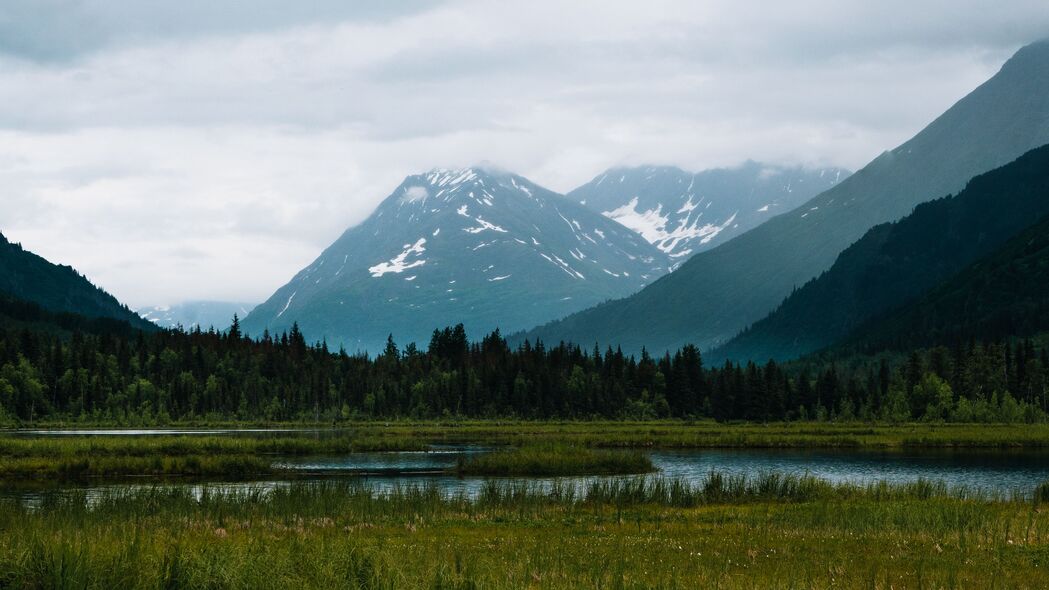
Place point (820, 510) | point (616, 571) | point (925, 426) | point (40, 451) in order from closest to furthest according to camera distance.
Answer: point (616, 571) < point (820, 510) < point (40, 451) < point (925, 426)

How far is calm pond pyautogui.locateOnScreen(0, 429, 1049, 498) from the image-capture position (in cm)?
7731

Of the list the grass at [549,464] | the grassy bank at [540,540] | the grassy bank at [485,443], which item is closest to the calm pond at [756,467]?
the grass at [549,464]

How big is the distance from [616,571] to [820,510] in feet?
66.7

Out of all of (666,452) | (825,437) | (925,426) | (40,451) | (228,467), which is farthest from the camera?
(925,426)

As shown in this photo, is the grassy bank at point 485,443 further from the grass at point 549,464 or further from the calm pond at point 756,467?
the calm pond at point 756,467

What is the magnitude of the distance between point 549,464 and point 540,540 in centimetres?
4710

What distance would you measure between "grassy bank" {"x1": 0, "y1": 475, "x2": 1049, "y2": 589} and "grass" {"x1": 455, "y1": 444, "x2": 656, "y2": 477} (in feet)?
83.5

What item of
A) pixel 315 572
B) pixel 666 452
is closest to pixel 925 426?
pixel 666 452

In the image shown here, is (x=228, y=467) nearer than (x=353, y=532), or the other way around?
(x=353, y=532)

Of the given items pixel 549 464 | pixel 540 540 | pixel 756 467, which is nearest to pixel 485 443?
pixel 756 467

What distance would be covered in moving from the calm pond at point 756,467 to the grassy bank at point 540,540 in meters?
16.4

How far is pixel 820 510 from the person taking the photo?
51094 mm

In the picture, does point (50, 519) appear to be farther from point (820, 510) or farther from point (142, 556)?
point (820, 510)

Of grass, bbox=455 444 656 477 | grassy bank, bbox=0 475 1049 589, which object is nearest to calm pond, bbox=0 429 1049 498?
grass, bbox=455 444 656 477
